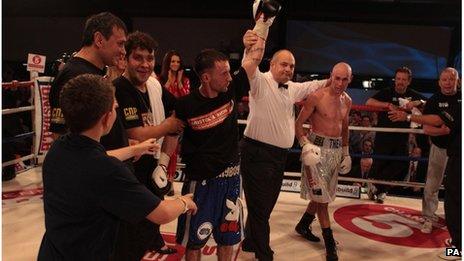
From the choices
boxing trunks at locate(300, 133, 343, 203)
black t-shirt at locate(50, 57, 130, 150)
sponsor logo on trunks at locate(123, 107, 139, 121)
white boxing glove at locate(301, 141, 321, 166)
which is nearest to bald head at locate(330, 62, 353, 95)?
boxing trunks at locate(300, 133, 343, 203)

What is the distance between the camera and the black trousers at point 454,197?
5.61 ft

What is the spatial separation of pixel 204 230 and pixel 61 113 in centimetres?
90

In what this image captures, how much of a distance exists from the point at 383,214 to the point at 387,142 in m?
0.95

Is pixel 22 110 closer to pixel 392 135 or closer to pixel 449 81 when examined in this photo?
pixel 392 135

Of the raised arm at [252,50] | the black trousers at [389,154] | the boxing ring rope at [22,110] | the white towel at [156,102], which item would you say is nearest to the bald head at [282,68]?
the raised arm at [252,50]

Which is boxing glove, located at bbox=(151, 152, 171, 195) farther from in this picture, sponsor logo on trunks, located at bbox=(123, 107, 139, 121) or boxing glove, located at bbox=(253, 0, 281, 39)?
boxing glove, located at bbox=(253, 0, 281, 39)

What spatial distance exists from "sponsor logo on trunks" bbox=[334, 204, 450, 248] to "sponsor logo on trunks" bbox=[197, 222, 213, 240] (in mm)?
1624

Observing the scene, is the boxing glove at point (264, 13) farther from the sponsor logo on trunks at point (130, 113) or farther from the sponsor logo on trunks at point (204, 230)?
the sponsor logo on trunks at point (204, 230)

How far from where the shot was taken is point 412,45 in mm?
7520

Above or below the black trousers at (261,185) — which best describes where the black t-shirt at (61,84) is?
above

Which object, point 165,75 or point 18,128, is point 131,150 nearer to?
point 165,75

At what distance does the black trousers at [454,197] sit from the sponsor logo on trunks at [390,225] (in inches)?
52.2

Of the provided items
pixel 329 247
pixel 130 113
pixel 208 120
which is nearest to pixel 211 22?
pixel 329 247

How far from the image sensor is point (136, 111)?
1875 mm
